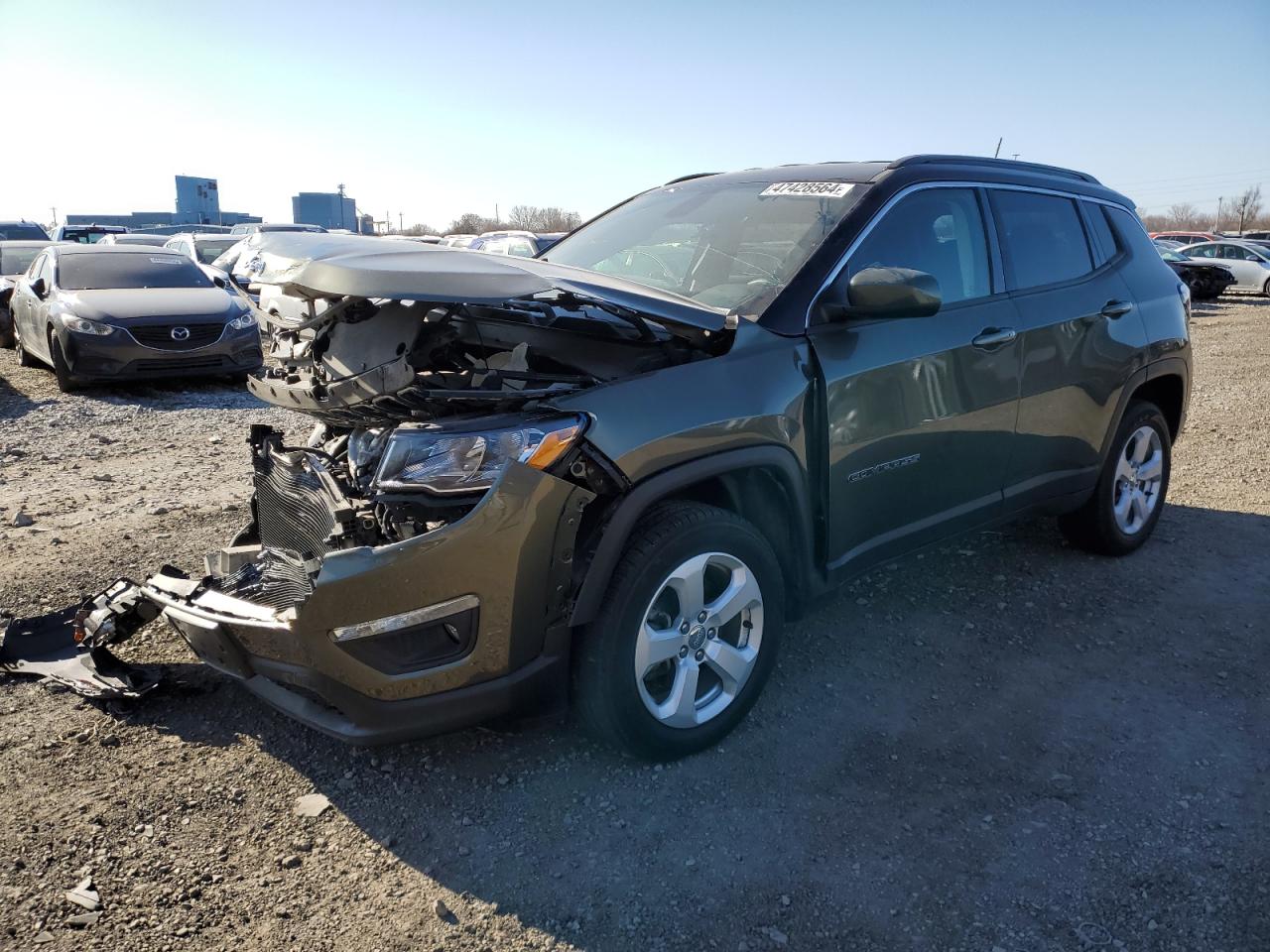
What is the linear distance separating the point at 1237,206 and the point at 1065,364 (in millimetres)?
103450

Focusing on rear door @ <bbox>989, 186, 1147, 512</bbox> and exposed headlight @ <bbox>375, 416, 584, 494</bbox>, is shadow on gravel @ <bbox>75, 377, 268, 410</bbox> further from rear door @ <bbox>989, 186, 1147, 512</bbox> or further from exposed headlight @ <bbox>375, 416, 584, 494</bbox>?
rear door @ <bbox>989, 186, 1147, 512</bbox>

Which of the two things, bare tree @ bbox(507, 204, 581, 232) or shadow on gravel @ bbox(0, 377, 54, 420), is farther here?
bare tree @ bbox(507, 204, 581, 232)

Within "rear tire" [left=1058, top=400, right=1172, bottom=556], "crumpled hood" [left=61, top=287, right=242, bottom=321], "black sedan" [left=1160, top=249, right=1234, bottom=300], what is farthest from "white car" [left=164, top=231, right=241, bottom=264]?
"black sedan" [left=1160, top=249, right=1234, bottom=300]

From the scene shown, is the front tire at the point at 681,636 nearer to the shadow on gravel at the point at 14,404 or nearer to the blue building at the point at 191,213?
the shadow on gravel at the point at 14,404

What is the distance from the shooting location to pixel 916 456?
143 inches

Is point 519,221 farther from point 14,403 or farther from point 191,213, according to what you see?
point 14,403

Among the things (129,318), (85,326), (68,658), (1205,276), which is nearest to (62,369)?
(85,326)

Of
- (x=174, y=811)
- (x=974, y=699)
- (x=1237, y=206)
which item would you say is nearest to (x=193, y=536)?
(x=174, y=811)

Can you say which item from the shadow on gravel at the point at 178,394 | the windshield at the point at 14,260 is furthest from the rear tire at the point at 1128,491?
the windshield at the point at 14,260

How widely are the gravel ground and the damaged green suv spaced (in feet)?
1.13

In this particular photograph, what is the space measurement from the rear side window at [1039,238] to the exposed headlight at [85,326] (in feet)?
28.9

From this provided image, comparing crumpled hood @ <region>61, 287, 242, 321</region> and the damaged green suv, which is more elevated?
crumpled hood @ <region>61, 287, 242, 321</region>

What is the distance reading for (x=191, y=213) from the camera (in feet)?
191

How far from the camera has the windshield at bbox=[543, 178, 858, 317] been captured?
137 inches
